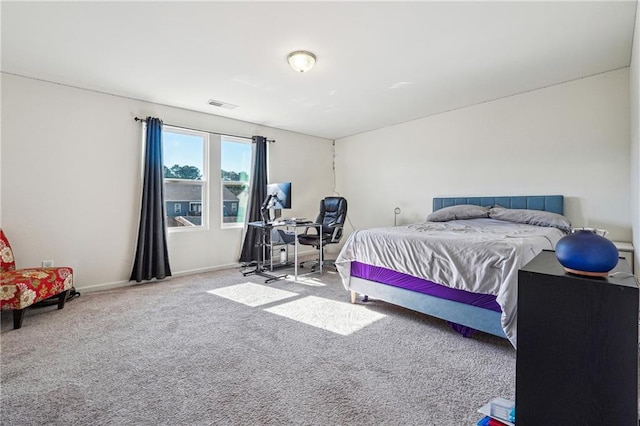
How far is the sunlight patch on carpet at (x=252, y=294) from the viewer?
321cm

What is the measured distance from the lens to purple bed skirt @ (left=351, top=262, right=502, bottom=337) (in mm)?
2111

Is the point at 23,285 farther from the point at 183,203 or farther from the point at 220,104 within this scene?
the point at 220,104

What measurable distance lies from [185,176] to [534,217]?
4740mm

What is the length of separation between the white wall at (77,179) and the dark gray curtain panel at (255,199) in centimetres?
73

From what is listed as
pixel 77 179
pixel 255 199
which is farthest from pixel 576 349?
pixel 77 179

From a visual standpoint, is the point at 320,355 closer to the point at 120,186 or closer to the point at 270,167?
the point at 120,186

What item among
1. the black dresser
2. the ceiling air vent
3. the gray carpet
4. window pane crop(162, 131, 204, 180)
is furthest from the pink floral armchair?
the black dresser

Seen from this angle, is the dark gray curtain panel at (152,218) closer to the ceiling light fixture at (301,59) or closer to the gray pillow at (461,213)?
the ceiling light fixture at (301,59)

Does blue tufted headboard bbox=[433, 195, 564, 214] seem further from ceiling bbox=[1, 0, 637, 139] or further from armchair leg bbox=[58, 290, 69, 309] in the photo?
armchair leg bbox=[58, 290, 69, 309]

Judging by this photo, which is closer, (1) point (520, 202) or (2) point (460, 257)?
(2) point (460, 257)

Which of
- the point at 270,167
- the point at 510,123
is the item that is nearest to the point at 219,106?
the point at 270,167

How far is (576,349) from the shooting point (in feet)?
3.03

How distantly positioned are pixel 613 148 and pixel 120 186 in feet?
19.7

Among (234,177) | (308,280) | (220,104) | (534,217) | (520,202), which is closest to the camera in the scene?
(534,217)
